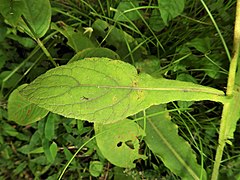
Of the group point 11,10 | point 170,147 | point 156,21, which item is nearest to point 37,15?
point 11,10

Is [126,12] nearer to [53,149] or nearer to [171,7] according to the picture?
[171,7]

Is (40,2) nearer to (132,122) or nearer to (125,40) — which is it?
(125,40)

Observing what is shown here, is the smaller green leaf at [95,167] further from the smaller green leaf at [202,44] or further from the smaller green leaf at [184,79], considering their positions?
the smaller green leaf at [202,44]

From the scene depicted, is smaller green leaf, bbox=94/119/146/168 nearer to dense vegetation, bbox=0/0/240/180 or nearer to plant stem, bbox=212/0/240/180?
dense vegetation, bbox=0/0/240/180

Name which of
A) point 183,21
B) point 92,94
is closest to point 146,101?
point 92,94

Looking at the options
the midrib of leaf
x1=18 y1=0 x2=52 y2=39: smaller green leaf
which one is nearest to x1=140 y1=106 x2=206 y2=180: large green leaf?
the midrib of leaf

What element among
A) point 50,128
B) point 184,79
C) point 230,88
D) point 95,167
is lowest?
point 95,167
